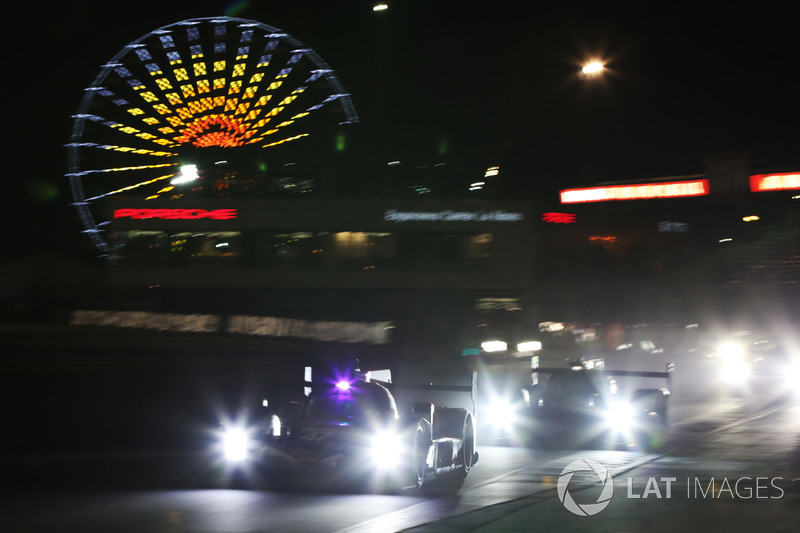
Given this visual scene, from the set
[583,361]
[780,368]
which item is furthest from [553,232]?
[583,361]

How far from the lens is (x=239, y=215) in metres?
63.4

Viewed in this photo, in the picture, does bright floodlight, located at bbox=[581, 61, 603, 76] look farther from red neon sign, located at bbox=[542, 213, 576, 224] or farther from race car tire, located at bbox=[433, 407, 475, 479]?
red neon sign, located at bbox=[542, 213, 576, 224]

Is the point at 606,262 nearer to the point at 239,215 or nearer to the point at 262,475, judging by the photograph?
the point at 239,215

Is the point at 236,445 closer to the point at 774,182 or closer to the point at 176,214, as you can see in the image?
the point at 176,214

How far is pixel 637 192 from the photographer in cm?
7481

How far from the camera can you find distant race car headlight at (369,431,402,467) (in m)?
9.10

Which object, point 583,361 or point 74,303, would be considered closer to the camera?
point 583,361

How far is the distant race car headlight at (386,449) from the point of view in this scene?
29.9 feet

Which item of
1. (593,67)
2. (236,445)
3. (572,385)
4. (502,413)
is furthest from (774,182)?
(236,445)

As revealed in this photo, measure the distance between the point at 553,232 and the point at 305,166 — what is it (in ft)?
74.7

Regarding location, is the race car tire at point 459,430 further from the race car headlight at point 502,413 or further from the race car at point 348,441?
the race car headlight at point 502,413

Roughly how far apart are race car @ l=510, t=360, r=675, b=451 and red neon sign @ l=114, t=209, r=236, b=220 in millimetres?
50108

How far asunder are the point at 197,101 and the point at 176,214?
72.7ft

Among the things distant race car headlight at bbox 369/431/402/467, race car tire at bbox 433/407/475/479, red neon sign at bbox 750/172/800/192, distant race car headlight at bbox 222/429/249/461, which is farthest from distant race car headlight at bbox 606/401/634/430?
red neon sign at bbox 750/172/800/192
